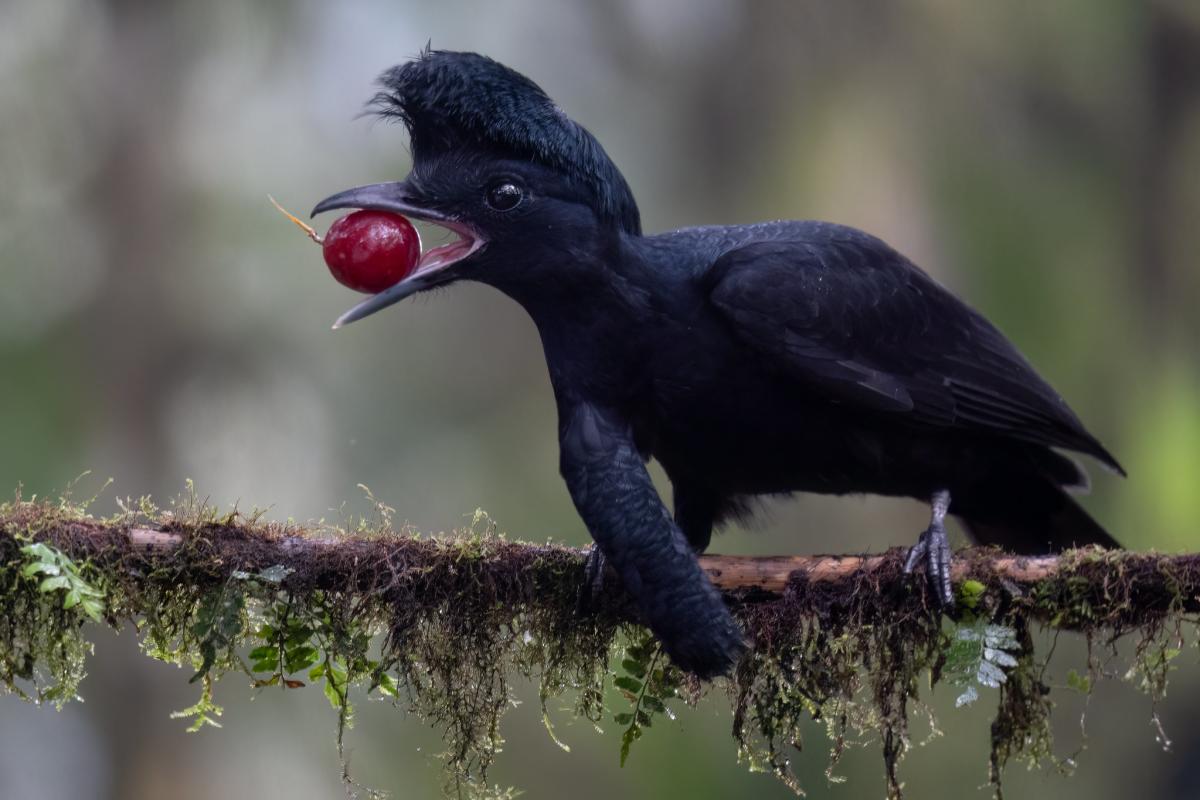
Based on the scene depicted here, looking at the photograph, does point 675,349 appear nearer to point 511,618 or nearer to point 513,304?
point 511,618

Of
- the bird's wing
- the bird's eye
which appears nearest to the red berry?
the bird's eye

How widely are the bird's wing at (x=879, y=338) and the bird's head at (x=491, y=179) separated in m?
0.38

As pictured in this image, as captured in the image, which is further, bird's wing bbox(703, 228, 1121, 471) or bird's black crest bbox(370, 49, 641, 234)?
bird's wing bbox(703, 228, 1121, 471)

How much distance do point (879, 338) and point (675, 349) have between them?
1.79ft

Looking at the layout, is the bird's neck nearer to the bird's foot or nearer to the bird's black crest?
the bird's black crest

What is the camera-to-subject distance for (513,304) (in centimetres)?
598

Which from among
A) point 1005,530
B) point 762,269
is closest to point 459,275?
point 762,269

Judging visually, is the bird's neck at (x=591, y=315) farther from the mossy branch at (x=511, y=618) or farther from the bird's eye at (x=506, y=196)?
the mossy branch at (x=511, y=618)

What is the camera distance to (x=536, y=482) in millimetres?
5480

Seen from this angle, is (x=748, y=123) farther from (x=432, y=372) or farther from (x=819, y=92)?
(x=432, y=372)

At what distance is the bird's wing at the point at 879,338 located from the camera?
2852 millimetres

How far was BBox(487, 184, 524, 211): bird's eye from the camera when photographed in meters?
2.73

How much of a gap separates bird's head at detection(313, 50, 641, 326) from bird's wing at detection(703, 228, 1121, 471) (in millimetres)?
375

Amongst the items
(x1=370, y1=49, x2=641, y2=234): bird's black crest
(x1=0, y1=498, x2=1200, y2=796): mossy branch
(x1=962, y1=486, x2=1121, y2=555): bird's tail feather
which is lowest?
(x1=0, y1=498, x2=1200, y2=796): mossy branch
